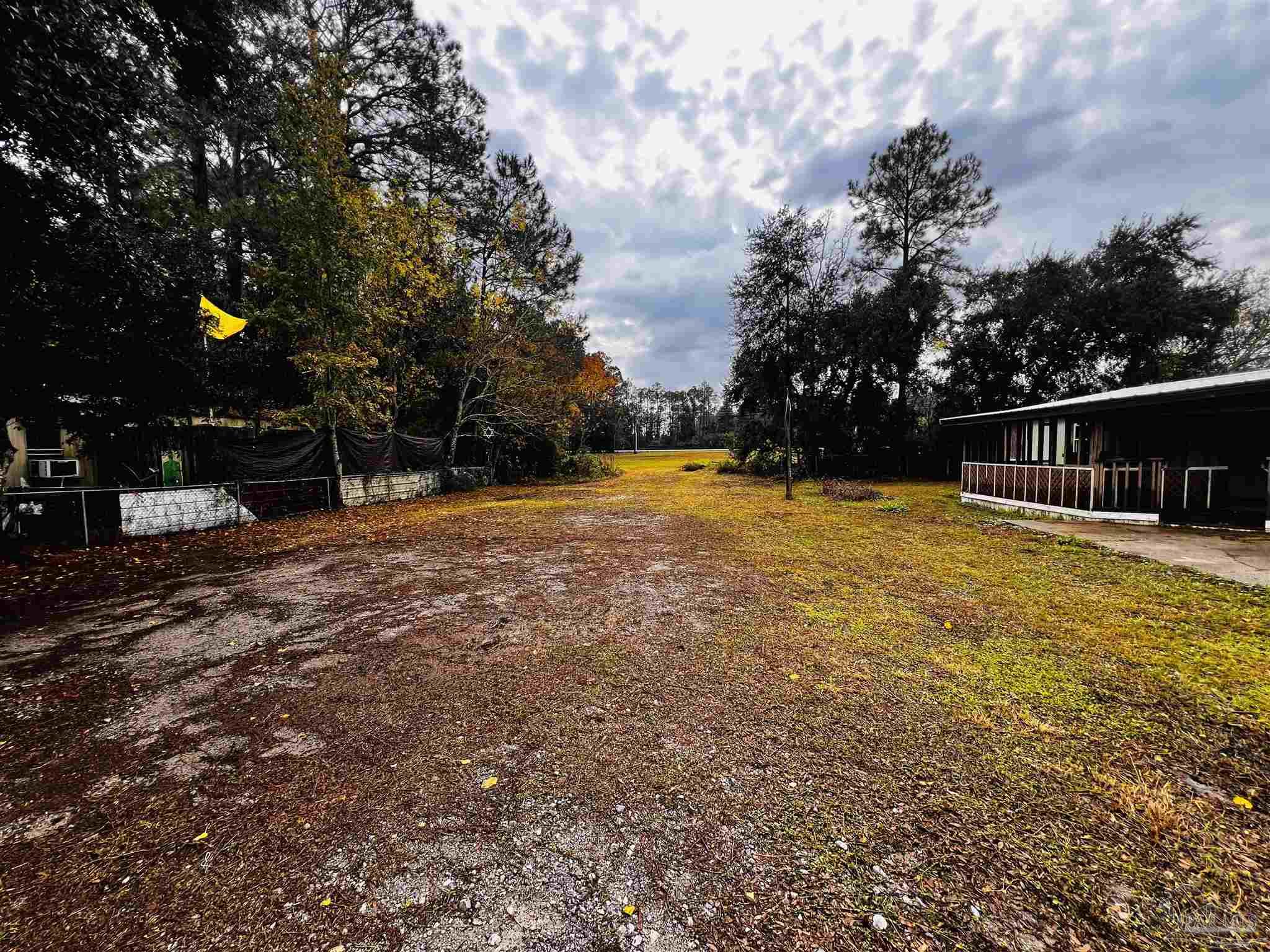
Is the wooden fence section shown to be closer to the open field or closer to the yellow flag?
the open field

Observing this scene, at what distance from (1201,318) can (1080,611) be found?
2294 cm

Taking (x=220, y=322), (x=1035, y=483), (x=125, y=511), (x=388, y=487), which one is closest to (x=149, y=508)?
(x=125, y=511)

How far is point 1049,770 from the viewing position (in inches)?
79.7

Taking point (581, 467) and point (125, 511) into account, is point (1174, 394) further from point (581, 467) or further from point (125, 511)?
point (581, 467)

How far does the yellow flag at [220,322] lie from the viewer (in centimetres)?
909

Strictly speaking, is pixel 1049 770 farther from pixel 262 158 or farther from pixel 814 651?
pixel 262 158

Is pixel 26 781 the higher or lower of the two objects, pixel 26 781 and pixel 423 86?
the lower

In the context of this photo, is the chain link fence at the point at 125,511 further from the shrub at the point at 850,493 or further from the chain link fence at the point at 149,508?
the shrub at the point at 850,493

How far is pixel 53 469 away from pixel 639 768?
63.7 feet

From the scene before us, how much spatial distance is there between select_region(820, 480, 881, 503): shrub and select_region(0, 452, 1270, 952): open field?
7773 millimetres

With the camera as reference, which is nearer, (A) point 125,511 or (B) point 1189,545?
(B) point 1189,545

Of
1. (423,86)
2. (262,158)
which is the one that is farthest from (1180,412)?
(262,158)

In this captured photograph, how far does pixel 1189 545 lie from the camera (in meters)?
6.52

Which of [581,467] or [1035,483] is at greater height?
[581,467]
